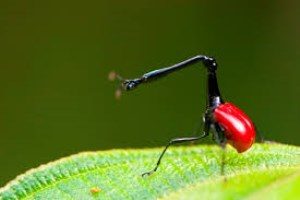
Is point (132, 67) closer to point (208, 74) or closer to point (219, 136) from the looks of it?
point (208, 74)

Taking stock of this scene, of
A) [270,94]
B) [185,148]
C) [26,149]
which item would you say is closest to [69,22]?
[26,149]

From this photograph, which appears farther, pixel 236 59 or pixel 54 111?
pixel 236 59

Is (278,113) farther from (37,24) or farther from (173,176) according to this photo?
(173,176)

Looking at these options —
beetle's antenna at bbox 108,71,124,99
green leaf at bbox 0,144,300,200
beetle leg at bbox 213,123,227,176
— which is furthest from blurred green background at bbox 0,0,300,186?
green leaf at bbox 0,144,300,200

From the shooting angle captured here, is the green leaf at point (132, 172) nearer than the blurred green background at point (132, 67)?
Yes

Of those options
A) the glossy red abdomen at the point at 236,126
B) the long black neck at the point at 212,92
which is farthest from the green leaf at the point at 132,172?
the long black neck at the point at 212,92

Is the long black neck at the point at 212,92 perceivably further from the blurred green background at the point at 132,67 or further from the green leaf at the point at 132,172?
the blurred green background at the point at 132,67

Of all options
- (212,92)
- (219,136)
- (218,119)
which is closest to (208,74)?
(212,92)
